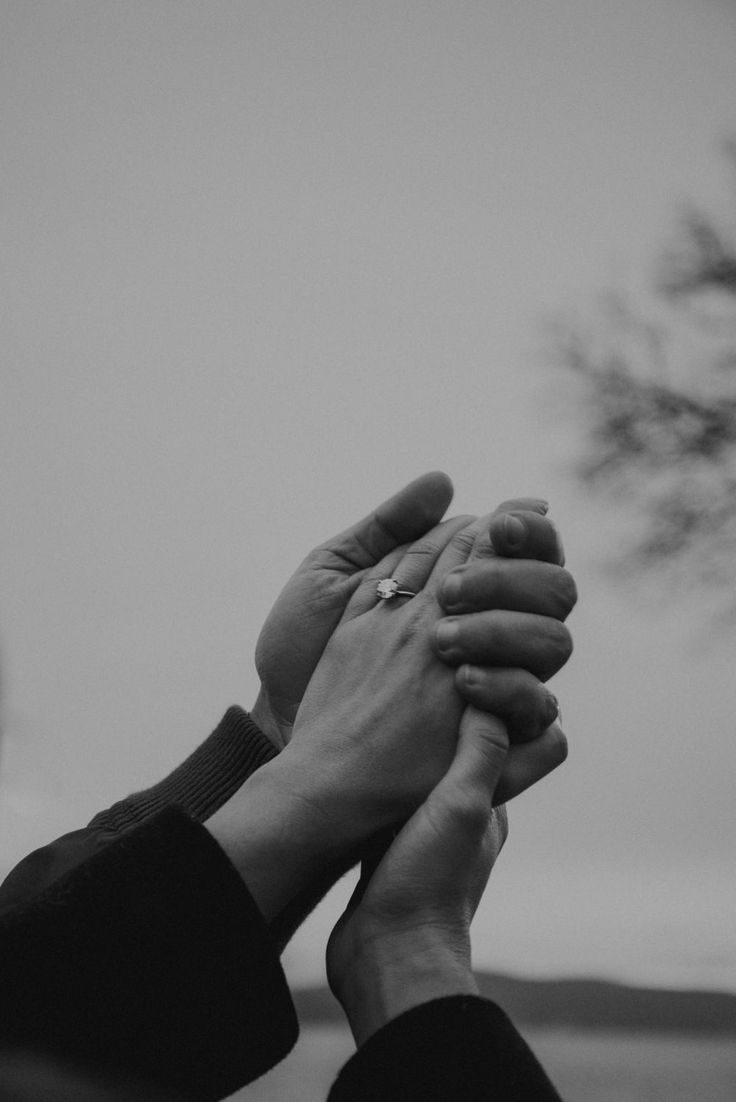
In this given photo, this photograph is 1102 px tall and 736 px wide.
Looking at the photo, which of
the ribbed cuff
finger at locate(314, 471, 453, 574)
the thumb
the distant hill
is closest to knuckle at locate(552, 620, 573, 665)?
the thumb

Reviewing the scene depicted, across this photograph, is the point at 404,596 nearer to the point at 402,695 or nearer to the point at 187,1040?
the point at 402,695

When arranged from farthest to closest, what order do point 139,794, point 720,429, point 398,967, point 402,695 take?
point 720,429 < point 139,794 < point 402,695 < point 398,967

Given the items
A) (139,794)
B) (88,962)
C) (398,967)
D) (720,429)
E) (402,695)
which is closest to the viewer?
(88,962)

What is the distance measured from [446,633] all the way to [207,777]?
0.34m

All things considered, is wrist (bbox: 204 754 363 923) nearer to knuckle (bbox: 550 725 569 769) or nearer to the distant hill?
knuckle (bbox: 550 725 569 769)

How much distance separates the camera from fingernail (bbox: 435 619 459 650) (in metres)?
0.93

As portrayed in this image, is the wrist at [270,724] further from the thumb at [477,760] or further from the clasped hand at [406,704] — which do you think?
the thumb at [477,760]

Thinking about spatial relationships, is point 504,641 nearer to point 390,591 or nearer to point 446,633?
point 446,633

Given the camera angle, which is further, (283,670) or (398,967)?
(283,670)

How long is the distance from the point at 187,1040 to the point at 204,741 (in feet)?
1.57

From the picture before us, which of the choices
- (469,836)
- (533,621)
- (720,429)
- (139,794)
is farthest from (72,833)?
(720,429)

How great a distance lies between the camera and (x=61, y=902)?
65 cm

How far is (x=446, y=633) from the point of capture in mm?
937

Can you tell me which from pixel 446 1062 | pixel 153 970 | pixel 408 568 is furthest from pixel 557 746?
pixel 153 970
